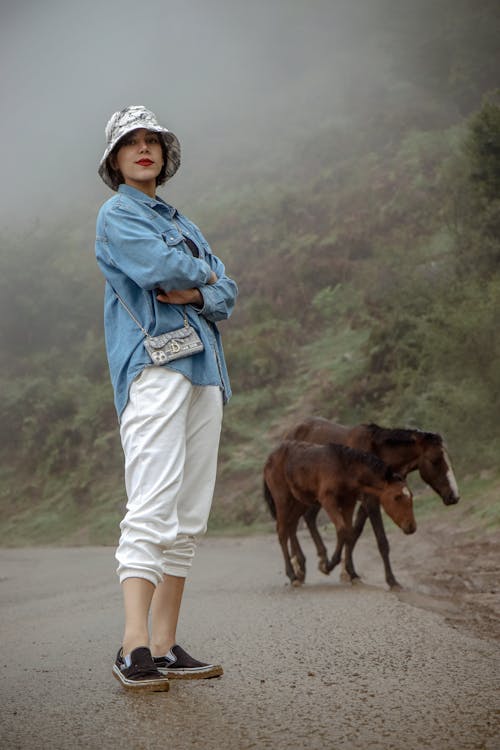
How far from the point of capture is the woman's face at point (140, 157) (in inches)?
165

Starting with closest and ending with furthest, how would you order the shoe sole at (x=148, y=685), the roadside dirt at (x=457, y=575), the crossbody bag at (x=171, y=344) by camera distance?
the shoe sole at (x=148, y=685), the crossbody bag at (x=171, y=344), the roadside dirt at (x=457, y=575)

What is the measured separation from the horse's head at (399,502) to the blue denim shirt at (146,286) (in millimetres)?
3974

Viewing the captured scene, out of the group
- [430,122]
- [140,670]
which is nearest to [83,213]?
[430,122]

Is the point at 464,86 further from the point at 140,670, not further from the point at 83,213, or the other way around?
the point at 140,670

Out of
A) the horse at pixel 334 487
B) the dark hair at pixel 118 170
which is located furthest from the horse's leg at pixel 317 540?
the dark hair at pixel 118 170

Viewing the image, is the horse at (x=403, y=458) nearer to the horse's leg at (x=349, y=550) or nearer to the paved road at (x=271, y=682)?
the horse's leg at (x=349, y=550)

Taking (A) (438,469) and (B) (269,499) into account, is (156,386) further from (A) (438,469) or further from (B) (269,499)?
(B) (269,499)

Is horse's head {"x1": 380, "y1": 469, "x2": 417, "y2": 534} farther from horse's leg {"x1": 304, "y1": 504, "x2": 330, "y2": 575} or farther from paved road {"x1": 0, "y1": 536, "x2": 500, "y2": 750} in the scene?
horse's leg {"x1": 304, "y1": 504, "x2": 330, "y2": 575}

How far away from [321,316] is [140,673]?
78.7 feet

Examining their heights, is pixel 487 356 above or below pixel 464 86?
below

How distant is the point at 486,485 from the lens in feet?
44.9

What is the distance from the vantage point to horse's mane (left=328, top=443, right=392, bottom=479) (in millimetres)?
8016

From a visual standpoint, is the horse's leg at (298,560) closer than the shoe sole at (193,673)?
No

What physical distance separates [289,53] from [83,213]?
2482cm
